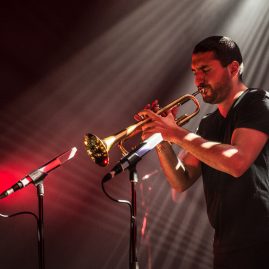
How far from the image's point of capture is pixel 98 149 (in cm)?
258

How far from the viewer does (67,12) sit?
4.54 metres

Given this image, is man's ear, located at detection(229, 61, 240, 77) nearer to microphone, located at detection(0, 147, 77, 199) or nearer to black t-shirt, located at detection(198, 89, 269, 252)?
black t-shirt, located at detection(198, 89, 269, 252)

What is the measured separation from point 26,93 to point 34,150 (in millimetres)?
549

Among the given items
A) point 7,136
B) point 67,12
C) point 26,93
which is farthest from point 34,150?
point 67,12

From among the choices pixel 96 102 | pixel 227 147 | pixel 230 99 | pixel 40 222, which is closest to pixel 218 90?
pixel 230 99

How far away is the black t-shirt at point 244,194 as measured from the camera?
2334 mm

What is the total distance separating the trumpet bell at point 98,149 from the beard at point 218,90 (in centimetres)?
73

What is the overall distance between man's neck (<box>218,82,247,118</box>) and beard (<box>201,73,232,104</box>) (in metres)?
0.02

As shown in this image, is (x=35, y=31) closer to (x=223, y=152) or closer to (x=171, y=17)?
(x=171, y=17)

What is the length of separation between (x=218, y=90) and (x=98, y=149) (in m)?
0.83

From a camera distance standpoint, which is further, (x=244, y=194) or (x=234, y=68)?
(x=234, y=68)

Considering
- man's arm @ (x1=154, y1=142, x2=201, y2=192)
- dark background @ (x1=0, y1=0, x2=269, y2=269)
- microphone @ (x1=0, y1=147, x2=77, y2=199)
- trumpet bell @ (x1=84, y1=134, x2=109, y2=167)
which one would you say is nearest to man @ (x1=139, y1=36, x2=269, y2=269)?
man's arm @ (x1=154, y1=142, x2=201, y2=192)

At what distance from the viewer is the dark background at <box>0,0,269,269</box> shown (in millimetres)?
4211

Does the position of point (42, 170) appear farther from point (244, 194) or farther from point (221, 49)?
point (221, 49)
